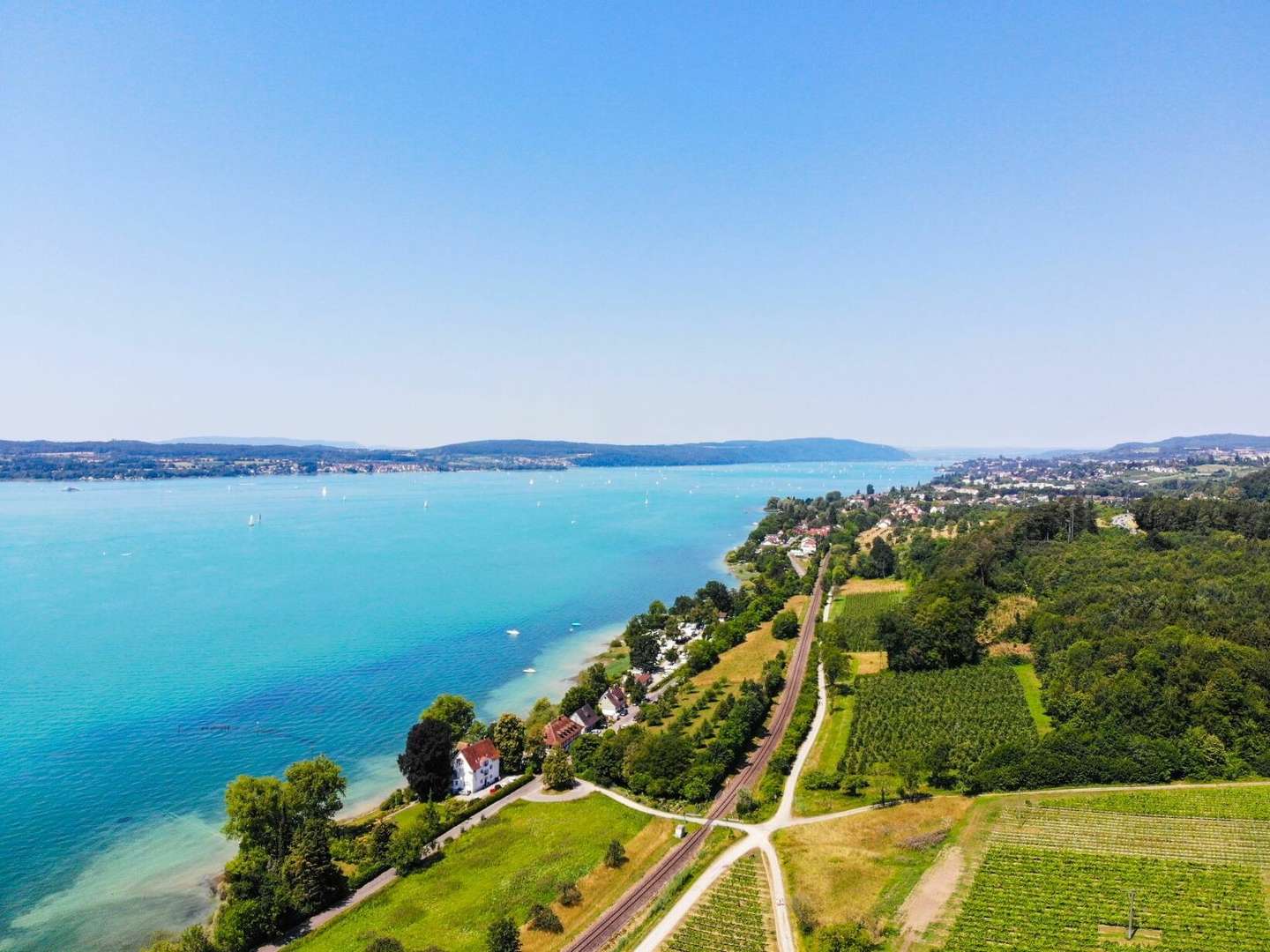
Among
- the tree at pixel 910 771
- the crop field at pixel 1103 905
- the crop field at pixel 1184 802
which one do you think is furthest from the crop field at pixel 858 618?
the crop field at pixel 1103 905

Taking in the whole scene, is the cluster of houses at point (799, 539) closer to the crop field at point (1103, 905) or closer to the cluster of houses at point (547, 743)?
the cluster of houses at point (547, 743)

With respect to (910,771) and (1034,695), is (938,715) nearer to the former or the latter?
(1034,695)

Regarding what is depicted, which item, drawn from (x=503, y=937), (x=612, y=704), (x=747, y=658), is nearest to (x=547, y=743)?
(x=612, y=704)

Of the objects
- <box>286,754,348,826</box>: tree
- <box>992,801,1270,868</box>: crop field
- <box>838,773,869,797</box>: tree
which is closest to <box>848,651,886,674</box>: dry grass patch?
<box>838,773,869,797</box>: tree

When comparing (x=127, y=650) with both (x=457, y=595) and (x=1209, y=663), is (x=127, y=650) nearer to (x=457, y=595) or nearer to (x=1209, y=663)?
(x=457, y=595)

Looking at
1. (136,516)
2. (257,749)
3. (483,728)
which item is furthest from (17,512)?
(483,728)

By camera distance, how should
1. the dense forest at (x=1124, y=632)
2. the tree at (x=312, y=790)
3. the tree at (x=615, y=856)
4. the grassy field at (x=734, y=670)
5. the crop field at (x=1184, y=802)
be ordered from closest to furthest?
the tree at (x=615, y=856)
the tree at (x=312, y=790)
the crop field at (x=1184, y=802)
the dense forest at (x=1124, y=632)
the grassy field at (x=734, y=670)

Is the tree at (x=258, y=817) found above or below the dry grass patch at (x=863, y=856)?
above

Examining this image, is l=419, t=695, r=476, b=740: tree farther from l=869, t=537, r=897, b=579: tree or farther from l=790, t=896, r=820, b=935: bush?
l=869, t=537, r=897, b=579: tree
